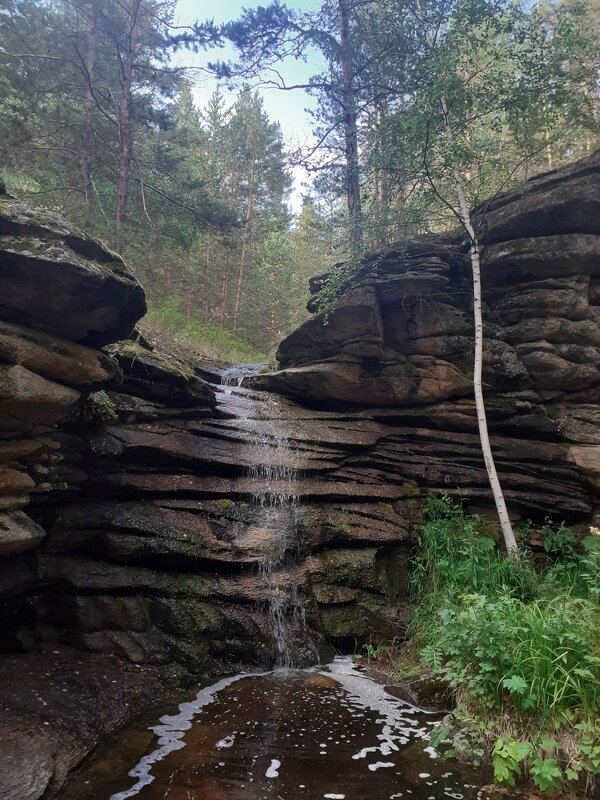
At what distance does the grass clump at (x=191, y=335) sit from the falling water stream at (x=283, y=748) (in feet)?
37.7

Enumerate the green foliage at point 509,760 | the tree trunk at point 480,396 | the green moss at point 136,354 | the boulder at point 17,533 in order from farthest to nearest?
the green moss at point 136,354 → the tree trunk at point 480,396 → the boulder at point 17,533 → the green foliage at point 509,760

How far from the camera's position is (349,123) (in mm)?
13055

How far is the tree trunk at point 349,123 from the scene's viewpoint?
12.5 m

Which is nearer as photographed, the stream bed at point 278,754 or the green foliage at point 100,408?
the stream bed at point 278,754

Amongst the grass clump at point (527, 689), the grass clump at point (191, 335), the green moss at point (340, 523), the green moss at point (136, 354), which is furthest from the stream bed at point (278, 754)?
the grass clump at point (191, 335)

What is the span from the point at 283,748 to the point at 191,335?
1582 centimetres

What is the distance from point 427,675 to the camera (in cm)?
569

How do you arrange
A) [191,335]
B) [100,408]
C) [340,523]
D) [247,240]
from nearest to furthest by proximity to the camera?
[100,408] < [340,523] < [191,335] < [247,240]

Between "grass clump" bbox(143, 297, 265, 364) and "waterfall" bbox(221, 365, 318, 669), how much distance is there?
7.00m

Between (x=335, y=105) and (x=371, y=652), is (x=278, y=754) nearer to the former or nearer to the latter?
(x=371, y=652)

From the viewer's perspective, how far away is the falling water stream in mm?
3678

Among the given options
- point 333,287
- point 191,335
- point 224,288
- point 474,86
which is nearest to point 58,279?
point 333,287

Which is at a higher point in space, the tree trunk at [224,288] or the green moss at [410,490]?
the tree trunk at [224,288]

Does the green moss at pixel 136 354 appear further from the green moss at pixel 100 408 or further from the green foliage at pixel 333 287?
the green foliage at pixel 333 287
